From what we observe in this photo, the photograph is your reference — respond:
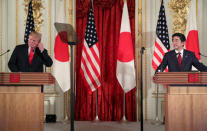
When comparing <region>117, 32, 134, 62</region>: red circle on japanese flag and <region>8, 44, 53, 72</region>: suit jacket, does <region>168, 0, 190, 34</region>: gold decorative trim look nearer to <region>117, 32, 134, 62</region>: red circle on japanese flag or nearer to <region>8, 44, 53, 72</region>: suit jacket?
<region>117, 32, 134, 62</region>: red circle on japanese flag

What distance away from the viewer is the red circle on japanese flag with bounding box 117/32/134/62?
6121 mm

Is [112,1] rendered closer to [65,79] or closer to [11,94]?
[65,79]

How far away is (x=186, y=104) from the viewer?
3.26m

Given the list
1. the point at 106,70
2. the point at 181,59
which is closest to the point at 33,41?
the point at 181,59

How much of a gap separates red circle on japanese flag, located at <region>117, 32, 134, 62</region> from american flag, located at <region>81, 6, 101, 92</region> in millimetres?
534

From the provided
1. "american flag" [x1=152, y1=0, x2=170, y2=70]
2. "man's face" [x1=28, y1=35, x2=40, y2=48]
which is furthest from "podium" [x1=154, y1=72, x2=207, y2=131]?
"american flag" [x1=152, y1=0, x2=170, y2=70]

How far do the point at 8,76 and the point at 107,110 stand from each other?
3865 millimetres

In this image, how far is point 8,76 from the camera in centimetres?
324

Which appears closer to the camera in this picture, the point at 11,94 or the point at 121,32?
the point at 11,94

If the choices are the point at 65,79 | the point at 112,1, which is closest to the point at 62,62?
the point at 65,79

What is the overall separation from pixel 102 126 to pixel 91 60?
149 centimetres

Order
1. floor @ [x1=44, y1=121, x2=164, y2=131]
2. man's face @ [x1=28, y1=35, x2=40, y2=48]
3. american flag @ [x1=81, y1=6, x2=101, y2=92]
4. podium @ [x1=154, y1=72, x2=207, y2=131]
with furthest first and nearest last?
american flag @ [x1=81, y1=6, x2=101, y2=92] → floor @ [x1=44, y1=121, x2=164, y2=131] → man's face @ [x1=28, y1=35, x2=40, y2=48] → podium @ [x1=154, y1=72, x2=207, y2=131]

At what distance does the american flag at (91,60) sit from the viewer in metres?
6.07

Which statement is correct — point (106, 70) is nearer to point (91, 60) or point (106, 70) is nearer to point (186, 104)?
point (91, 60)
